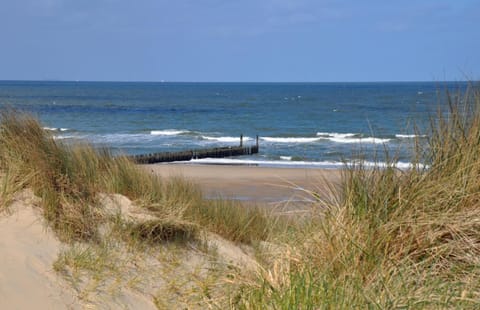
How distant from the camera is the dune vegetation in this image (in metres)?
4.58

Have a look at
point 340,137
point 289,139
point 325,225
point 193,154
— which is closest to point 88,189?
point 325,225

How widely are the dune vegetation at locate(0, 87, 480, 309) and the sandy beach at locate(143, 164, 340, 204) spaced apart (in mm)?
8734

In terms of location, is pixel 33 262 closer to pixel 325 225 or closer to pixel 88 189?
pixel 88 189

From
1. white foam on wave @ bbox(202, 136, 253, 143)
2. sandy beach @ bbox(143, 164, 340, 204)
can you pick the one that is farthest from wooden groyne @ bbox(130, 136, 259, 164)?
white foam on wave @ bbox(202, 136, 253, 143)

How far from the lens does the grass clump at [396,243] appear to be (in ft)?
14.3

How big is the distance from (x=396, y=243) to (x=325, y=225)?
0.57 m

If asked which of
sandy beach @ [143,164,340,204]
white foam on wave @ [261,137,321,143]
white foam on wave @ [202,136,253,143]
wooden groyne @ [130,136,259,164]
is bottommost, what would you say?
white foam on wave @ [202,136,253,143]

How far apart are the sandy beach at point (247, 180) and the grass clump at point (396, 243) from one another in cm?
1046

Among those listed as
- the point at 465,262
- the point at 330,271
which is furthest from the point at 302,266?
the point at 465,262

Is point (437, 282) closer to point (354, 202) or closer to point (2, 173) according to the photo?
point (354, 202)

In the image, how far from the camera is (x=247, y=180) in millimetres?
22234

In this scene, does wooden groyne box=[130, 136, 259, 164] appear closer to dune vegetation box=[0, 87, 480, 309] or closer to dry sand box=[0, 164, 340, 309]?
dune vegetation box=[0, 87, 480, 309]

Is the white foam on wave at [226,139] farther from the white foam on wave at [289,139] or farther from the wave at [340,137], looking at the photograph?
the wave at [340,137]

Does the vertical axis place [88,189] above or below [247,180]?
above
